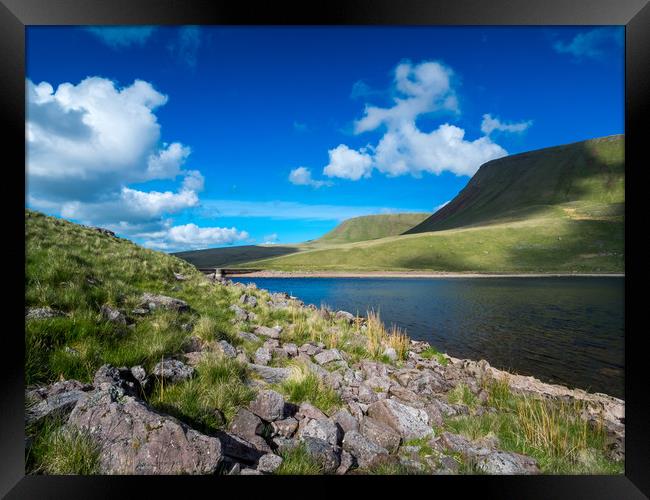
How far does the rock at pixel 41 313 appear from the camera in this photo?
4.07m

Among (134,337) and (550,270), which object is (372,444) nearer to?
(134,337)

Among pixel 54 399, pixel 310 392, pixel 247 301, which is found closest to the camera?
pixel 54 399

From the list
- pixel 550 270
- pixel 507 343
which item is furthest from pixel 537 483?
pixel 550 270

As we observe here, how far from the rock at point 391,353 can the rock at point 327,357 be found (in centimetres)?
156

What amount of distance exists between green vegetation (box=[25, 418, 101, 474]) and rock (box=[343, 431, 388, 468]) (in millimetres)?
2132

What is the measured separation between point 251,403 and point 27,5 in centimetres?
423

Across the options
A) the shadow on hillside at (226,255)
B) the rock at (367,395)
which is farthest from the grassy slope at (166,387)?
the shadow on hillside at (226,255)

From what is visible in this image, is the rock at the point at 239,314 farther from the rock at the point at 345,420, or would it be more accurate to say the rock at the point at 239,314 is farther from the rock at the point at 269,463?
the rock at the point at 269,463

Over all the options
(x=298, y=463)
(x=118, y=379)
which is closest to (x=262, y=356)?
(x=118, y=379)

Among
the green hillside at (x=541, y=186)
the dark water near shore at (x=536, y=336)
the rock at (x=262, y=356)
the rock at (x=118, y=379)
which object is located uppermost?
the green hillside at (x=541, y=186)

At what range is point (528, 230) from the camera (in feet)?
321

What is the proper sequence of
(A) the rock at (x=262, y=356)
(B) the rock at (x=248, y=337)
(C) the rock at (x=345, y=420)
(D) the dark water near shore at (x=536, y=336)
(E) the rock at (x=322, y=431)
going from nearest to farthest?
(E) the rock at (x=322, y=431), (C) the rock at (x=345, y=420), (A) the rock at (x=262, y=356), (B) the rock at (x=248, y=337), (D) the dark water near shore at (x=536, y=336)

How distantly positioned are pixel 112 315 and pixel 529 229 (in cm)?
11402

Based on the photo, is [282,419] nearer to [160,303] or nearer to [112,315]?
[112,315]
